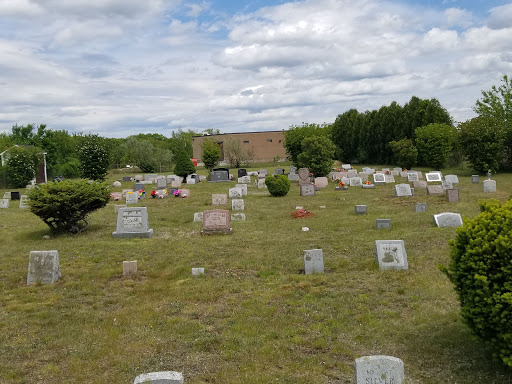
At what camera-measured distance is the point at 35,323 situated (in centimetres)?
829

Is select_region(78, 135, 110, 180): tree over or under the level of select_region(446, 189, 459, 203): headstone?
over

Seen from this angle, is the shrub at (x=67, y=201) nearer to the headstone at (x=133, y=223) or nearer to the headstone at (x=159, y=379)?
the headstone at (x=133, y=223)

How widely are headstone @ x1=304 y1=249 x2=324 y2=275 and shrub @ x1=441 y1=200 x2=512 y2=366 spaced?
4.92m

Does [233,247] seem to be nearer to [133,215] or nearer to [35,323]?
[133,215]

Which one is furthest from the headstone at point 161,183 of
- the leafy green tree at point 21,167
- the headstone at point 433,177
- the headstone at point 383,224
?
the headstone at point 383,224

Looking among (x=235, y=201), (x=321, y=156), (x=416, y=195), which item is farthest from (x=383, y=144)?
(x=235, y=201)

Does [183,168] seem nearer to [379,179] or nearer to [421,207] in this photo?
[379,179]

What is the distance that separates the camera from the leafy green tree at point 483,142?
34562mm

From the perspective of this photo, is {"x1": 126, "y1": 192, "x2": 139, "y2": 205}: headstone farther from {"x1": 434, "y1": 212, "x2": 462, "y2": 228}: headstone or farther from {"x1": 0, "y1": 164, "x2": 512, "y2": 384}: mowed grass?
{"x1": 434, "y1": 212, "x2": 462, "y2": 228}: headstone

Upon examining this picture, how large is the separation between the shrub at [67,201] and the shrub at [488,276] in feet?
42.2

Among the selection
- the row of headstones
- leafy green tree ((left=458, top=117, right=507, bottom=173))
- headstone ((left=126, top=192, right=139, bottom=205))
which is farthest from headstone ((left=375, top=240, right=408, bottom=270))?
leafy green tree ((left=458, top=117, right=507, bottom=173))

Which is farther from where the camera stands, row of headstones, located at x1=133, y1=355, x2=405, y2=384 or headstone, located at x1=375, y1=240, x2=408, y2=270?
headstone, located at x1=375, y1=240, x2=408, y2=270

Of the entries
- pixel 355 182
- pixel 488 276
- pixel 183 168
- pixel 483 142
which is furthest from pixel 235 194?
pixel 488 276

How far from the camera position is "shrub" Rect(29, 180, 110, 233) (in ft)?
51.0
